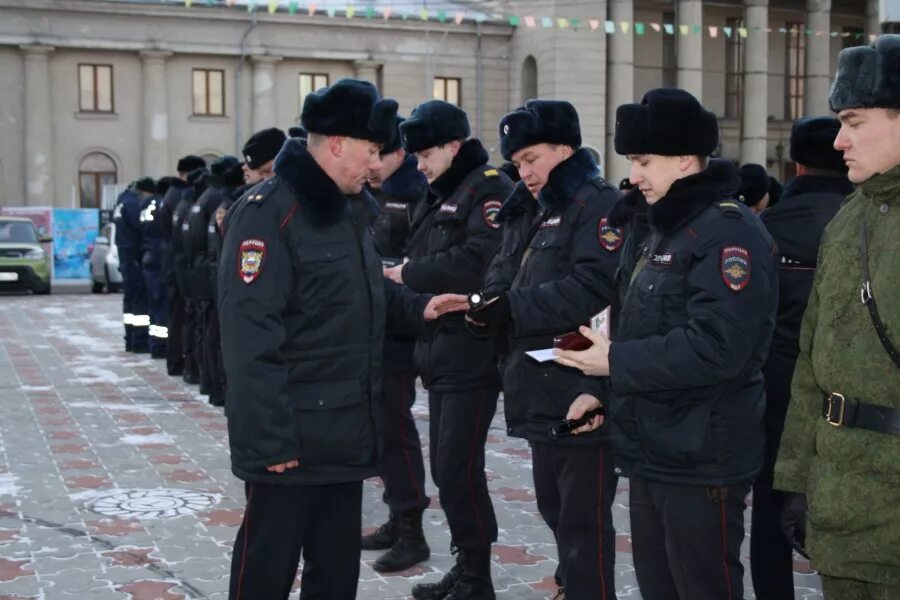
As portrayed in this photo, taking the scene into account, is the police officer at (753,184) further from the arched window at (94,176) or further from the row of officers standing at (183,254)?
the arched window at (94,176)

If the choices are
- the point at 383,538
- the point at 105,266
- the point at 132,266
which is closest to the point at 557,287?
the point at 383,538

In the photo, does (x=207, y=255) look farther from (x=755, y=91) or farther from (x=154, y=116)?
(x=755, y=91)

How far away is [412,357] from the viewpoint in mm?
6215

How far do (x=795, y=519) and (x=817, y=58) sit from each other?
2043 inches

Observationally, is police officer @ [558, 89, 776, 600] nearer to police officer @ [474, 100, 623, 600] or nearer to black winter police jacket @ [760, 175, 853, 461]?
police officer @ [474, 100, 623, 600]

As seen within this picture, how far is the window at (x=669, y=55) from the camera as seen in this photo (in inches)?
1964

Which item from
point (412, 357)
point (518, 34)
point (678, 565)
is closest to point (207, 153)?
point (518, 34)

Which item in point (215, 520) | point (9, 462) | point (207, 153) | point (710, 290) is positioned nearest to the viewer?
point (710, 290)

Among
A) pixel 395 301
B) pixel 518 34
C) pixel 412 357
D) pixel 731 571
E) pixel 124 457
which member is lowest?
pixel 124 457

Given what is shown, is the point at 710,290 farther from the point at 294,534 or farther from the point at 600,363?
the point at 294,534

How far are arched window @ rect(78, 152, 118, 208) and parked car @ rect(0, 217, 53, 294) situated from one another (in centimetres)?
1370

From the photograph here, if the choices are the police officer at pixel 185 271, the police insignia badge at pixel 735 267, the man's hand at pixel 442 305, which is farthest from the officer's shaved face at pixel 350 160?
the police officer at pixel 185 271

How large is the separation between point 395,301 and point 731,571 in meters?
1.76

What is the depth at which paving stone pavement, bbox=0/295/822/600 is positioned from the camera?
5.82 m
